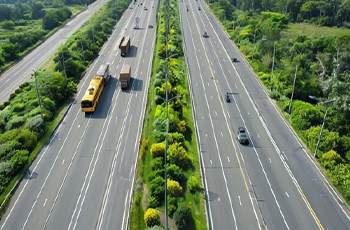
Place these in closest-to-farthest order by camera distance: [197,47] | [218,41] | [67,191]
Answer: [67,191] < [197,47] < [218,41]

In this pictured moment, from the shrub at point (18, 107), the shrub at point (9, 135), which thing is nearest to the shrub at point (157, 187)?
the shrub at point (9, 135)

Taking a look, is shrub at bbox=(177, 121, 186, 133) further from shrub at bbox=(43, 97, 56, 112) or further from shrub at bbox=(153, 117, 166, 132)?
shrub at bbox=(43, 97, 56, 112)

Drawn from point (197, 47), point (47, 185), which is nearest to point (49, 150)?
point (47, 185)

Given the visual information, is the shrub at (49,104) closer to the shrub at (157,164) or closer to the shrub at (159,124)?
the shrub at (159,124)

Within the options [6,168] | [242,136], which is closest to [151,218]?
[242,136]

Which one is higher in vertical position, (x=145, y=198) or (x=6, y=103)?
(x=145, y=198)

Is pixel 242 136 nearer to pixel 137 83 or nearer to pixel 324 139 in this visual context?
pixel 324 139

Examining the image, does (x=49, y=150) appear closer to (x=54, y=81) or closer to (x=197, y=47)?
(x=54, y=81)
